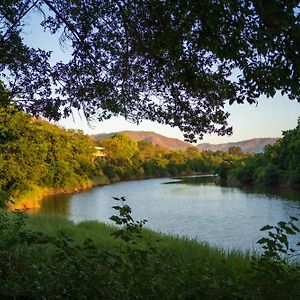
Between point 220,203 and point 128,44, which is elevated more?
point 128,44

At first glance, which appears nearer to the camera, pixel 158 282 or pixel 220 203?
pixel 158 282

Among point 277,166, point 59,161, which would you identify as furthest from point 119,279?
point 277,166

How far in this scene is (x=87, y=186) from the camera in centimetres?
6131

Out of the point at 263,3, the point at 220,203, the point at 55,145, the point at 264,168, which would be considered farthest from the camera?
the point at 264,168

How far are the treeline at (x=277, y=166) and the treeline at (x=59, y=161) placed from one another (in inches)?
900

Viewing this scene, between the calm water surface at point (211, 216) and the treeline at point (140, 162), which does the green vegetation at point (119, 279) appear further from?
the treeline at point (140, 162)

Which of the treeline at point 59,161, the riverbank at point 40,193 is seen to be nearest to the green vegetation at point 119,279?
the treeline at point 59,161

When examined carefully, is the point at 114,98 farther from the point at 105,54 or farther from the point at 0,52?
the point at 0,52

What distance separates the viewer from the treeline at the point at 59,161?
28078 mm

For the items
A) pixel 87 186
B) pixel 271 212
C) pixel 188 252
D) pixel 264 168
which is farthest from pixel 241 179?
pixel 188 252

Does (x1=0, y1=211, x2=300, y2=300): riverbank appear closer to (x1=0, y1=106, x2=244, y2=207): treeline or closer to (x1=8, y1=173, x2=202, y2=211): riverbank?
(x1=0, y1=106, x2=244, y2=207): treeline

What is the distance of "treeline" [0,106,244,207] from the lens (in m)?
28.1

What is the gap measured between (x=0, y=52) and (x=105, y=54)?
149 centimetres

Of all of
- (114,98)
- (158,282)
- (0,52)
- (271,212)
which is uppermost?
(0,52)
